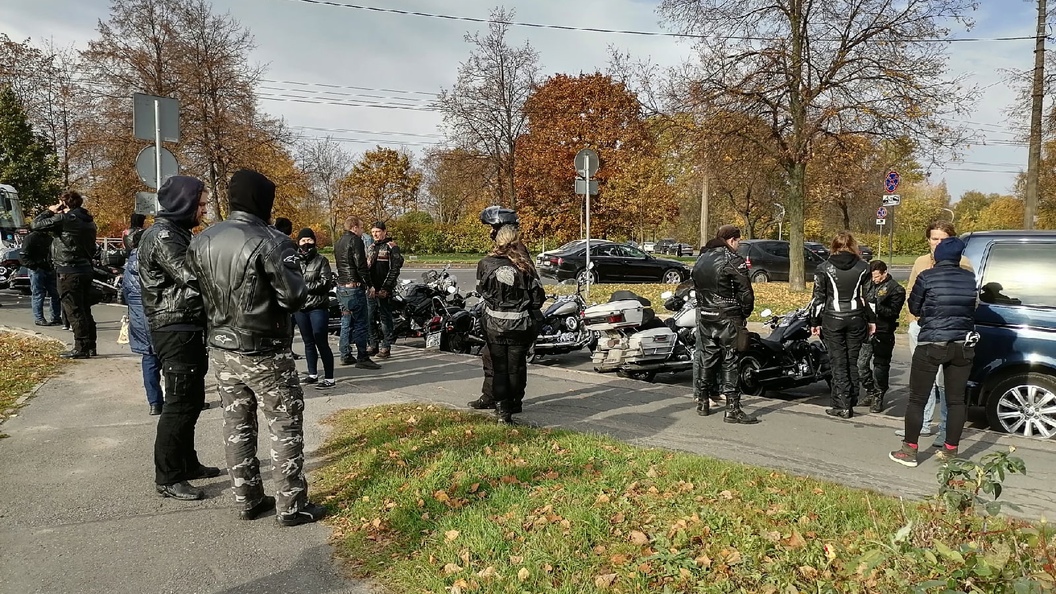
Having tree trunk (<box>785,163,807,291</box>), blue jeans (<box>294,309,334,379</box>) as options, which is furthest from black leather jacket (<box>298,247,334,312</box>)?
tree trunk (<box>785,163,807,291</box>)

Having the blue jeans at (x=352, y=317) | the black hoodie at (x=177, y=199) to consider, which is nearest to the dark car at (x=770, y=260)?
the blue jeans at (x=352, y=317)

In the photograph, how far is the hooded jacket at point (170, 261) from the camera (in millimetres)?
4270

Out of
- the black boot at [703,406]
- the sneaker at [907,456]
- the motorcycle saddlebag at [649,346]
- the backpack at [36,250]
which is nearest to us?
the sneaker at [907,456]

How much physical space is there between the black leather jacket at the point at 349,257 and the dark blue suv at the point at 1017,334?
6.64 m

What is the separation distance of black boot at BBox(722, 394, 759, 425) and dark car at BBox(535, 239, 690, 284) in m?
15.5

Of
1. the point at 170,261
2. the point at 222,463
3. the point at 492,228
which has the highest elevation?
the point at 492,228

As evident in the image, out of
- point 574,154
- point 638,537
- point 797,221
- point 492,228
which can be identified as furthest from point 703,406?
point 574,154

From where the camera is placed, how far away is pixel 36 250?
35.9 feet

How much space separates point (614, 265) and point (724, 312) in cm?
1600

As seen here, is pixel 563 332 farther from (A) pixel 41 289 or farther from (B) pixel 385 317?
(A) pixel 41 289

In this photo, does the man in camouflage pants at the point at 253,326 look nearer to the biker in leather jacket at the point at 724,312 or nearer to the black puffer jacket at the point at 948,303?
the biker in leather jacket at the point at 724,312

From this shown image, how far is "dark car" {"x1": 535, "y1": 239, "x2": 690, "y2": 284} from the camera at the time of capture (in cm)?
2211

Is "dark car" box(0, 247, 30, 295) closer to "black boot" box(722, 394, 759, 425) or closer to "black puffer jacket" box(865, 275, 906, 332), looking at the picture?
"black boot" box(722, 394, 759, 425)

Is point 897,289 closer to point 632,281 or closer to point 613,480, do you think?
point 613,480
